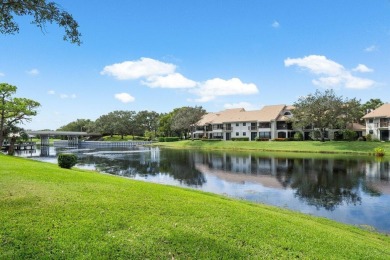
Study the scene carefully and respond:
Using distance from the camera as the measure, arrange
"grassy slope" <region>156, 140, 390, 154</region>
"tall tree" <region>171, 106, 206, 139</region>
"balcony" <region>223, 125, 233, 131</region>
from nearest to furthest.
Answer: "grassy slope" <region>156, 140, 390, 154</region> → "balcony" <region>223, 125, 233, 131</region> → "tall tree" <region>171, 106, 206, 139</region>

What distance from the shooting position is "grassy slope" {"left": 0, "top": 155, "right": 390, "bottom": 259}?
22.7 ft

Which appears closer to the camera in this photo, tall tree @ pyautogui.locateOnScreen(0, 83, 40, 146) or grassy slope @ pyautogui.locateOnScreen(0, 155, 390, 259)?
grassy slope @ pyautogui.locateOnScreen(0, 155, 390, 259)

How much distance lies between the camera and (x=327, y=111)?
198ft

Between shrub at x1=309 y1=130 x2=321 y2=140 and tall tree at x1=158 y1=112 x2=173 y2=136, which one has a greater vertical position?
tall tree at x1=158 y1=112 x2=173 y2=136

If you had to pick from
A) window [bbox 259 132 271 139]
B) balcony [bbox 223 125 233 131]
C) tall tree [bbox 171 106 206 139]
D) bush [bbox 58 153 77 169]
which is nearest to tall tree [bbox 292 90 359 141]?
window [bbox 259 132 271 139]

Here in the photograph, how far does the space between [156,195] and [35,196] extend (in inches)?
166

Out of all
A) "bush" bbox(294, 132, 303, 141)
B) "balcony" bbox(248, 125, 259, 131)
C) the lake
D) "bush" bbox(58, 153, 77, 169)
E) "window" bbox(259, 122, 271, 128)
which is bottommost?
the lake

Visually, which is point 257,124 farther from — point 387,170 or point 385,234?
point 385,234

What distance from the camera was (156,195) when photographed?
11.8m

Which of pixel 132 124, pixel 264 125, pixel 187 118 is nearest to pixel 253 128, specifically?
pixel 264 125

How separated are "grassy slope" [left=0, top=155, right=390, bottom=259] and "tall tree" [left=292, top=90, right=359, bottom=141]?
52.5 metres

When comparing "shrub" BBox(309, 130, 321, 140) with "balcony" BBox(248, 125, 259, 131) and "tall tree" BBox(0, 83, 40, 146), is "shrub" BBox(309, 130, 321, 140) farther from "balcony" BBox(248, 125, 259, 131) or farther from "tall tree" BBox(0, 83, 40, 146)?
"tall tree" BBox(0, 83, 40, 146)

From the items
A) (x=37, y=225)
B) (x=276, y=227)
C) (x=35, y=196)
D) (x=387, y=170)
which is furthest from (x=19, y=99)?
(x=387, y=170)

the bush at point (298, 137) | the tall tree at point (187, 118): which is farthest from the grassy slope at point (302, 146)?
the tall tree at point (187, 118)
